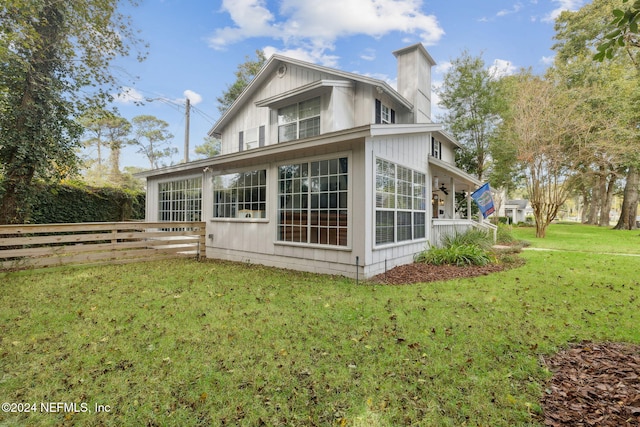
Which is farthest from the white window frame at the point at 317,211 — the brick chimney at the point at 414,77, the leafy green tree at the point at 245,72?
the leafy green tree at the point at 245,72

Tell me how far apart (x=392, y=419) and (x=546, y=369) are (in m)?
1.76

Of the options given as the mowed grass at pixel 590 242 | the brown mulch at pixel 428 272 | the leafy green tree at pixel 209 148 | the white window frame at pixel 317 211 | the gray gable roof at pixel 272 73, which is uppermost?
the leafy green tree at pixel 209 148

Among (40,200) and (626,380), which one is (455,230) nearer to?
(626,380)

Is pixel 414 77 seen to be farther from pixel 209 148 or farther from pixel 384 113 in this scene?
pixel 209 148

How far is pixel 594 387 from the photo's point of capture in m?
2.43

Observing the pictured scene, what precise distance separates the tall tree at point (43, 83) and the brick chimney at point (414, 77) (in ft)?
32.5

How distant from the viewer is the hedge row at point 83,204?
998 cm

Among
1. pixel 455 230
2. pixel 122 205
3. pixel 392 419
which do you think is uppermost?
pixel 122 205

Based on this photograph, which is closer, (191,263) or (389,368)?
(389,368)

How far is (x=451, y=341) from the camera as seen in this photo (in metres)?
3.34

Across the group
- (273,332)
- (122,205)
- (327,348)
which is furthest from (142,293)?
(122,205)

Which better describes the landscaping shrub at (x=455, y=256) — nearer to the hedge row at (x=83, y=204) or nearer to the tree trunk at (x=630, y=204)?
the hedge row at (x=83, y=204)

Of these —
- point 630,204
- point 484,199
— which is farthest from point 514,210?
point 484,199

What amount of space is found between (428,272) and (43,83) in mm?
11415
